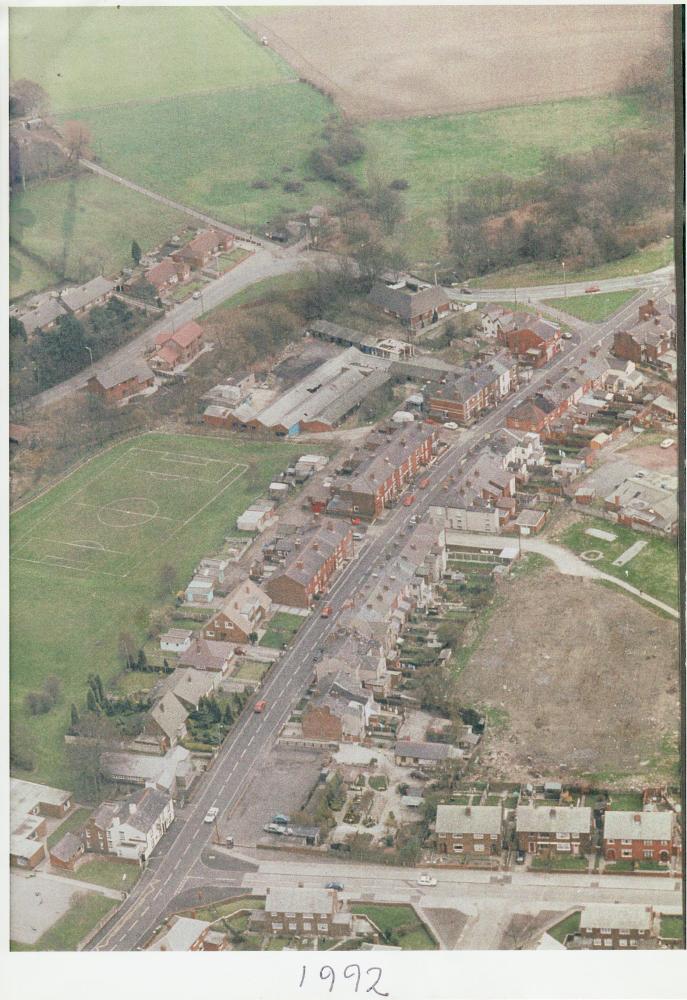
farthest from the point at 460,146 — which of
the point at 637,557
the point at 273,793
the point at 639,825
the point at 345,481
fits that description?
the point at 639,825

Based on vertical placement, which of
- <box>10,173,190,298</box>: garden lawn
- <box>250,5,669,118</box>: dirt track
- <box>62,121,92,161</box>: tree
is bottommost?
<box>10,173,190,298</box>: garden lawn

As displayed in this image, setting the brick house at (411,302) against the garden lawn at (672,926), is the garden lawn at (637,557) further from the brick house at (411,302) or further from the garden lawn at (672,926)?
the brick house at (411,302)

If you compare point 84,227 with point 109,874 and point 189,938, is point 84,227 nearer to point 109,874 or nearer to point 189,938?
point 109,874

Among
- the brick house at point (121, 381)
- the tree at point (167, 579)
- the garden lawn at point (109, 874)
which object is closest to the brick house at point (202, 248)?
the brick house at point (121, 381)

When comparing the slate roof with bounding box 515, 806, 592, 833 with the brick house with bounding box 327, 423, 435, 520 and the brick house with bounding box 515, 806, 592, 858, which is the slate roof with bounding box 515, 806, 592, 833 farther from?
the brick house with bounding box 327, 423, 435, 520

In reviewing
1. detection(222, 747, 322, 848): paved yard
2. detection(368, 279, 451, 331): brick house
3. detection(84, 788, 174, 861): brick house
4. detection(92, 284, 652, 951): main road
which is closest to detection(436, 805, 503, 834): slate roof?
detection(222, 747, 322, 848): paved yard
